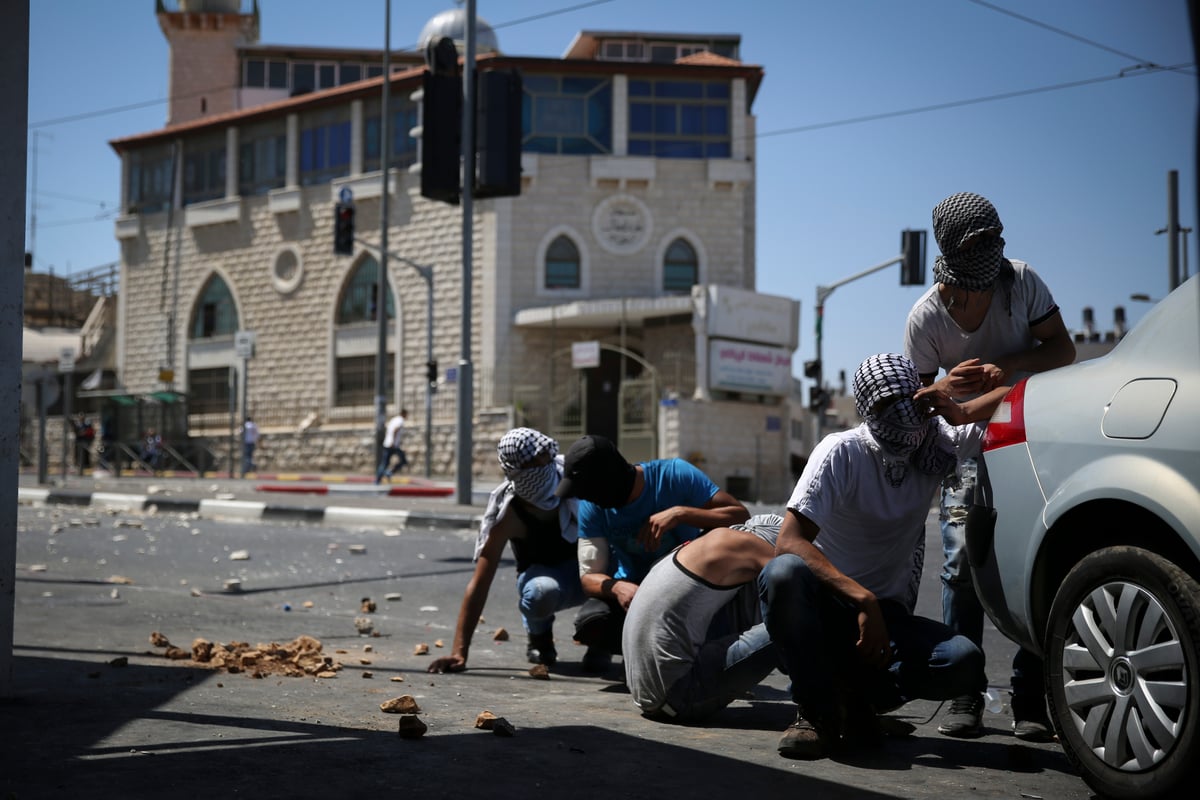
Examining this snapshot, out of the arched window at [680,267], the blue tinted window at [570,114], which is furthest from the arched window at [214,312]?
the arched window at [680,267]

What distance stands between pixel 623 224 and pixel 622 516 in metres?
29.6

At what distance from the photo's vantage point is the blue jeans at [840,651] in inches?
149

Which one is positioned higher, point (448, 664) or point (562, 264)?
point (562, 264)

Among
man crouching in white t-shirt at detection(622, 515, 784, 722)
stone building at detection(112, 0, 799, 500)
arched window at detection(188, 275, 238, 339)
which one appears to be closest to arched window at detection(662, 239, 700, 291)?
stone building at detection(112, 0, 799, 500)

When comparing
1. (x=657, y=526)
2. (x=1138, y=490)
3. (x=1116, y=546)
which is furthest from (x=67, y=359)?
(x=1138, y=490)

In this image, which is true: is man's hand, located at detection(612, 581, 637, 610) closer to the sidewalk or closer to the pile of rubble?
the pile of rubble

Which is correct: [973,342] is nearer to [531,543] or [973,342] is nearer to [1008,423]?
[1008,423]

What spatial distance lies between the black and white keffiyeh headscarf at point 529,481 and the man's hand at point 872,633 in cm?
220

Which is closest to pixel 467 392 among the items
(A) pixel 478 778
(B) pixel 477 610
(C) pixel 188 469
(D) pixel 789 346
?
A: (B) pixel 477 610

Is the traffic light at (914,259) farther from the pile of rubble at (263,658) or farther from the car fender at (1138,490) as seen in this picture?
the car fender at (1138,490)

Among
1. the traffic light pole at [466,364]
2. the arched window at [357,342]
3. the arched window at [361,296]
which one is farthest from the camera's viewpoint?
the arched window at [361,296]

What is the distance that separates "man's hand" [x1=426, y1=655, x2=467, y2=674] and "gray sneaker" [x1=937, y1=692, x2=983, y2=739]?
242 cm

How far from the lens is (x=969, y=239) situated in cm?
430

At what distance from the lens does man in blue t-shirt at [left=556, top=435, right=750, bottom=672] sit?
4934 mm
